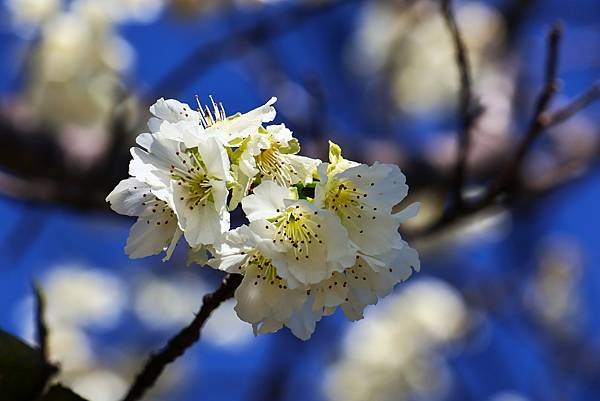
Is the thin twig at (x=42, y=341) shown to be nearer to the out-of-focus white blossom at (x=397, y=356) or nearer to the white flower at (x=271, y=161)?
the white flower at (x=271, y=161)

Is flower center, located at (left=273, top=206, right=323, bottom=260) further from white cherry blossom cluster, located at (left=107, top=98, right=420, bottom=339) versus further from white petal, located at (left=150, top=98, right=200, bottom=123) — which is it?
white petal, located at (left=150, top=98, right=200, bottom=123)

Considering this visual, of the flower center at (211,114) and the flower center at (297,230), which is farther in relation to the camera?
the flower center at (211,114)

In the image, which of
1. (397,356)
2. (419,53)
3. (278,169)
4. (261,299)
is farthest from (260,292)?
(419,53)

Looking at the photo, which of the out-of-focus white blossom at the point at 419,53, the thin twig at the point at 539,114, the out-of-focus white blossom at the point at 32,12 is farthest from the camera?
the out-of-focus white blossom at the point at 419,53

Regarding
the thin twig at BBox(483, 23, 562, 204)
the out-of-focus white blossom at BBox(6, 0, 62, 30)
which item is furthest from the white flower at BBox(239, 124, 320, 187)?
the out-of-focus white blossom at BBox(6, 0, 62, 30)

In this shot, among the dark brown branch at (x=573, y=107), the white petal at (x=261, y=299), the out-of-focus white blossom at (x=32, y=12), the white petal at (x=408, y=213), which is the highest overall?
the white petal at (x=408, y=213)

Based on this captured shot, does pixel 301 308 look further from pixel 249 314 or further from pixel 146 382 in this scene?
pixel 146 382

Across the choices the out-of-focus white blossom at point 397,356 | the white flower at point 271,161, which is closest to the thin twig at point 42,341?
the white flower at point 271,161
